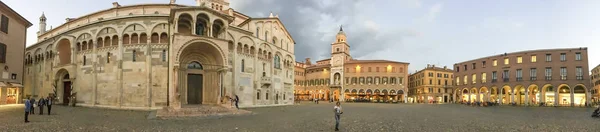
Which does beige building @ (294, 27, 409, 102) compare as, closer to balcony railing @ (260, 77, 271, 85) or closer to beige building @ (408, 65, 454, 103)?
beige building @ (408, 65, 454, 103)

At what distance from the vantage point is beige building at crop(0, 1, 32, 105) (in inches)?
1117

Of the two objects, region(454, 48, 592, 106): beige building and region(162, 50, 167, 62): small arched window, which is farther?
region(454, 48, 592, 106): beige building

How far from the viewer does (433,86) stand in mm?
77500

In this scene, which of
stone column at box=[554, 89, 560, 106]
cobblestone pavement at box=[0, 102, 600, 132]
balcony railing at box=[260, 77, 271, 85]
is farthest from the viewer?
stone column at box=[554, 89, 560, 106]

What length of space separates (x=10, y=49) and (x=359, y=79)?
57576 millimetres

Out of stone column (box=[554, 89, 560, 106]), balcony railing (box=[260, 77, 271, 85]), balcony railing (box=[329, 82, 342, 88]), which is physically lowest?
stone column (box=[554, 89, 560, 106])

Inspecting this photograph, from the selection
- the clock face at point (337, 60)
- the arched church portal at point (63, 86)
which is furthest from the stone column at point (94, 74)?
A: the clock face at point (337, 60)

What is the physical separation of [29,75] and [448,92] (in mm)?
78250

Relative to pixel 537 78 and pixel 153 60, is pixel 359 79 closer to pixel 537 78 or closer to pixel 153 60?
pixel 537 78

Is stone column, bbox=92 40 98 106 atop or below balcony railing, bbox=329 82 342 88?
atop

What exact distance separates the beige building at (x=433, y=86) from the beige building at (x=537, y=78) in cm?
2110

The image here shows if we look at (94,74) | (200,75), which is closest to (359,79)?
(200,75)

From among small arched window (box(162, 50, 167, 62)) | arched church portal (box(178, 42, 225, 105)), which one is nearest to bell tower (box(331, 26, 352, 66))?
arched church portal (box(178, 42, 225, 105))

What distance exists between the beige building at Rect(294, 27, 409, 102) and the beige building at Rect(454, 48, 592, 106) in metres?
17.9
